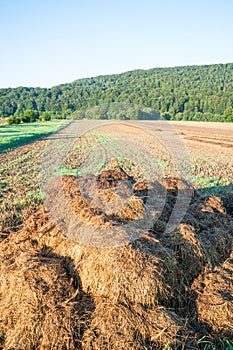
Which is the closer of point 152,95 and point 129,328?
point 129,328

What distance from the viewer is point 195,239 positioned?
5258 millimetres

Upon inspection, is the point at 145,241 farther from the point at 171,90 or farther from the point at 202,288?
the point at 171,90

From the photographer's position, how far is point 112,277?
4207mm

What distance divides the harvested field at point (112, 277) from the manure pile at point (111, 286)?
12 millimetres

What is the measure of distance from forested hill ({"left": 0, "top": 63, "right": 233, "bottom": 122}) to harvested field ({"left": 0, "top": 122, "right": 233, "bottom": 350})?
389 inches

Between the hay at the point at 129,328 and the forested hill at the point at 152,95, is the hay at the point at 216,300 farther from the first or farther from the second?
the forested hill at the point at 152,95

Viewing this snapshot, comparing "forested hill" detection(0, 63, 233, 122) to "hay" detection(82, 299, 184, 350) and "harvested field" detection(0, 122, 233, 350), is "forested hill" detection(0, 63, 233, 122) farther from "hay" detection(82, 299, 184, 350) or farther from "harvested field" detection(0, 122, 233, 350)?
"hay" detection(82, 299, 184, 350)

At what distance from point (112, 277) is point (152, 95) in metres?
90.7

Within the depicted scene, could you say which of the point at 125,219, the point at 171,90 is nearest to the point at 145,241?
the point at 125,219

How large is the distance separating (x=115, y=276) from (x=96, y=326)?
63cm

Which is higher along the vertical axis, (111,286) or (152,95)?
(111,286)

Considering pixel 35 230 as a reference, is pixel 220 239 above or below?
below

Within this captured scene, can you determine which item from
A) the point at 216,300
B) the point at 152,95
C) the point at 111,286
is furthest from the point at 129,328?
the point at 152,95

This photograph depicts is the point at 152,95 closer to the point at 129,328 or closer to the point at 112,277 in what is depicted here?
the point at 112,277
